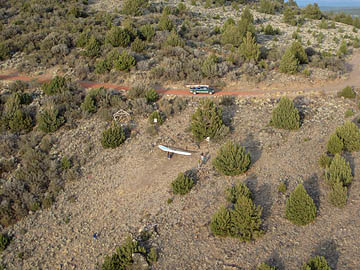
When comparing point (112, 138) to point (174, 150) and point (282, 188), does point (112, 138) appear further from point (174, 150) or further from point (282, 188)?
point (282, 188)

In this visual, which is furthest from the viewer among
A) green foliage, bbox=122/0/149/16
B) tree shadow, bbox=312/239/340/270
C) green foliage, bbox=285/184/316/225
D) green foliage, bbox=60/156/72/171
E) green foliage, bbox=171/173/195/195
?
green foliage, bbox=122/0/149/16

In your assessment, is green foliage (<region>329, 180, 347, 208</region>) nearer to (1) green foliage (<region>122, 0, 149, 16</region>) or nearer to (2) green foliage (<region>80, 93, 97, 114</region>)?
(2) green foliage (<region>80, 93, 97, 114</region>)

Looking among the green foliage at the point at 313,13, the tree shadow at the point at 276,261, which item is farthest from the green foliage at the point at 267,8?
the tree shadow at the point at 276,261

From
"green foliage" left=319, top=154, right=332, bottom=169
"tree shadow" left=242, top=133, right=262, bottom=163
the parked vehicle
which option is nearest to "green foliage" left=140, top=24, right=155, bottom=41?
the parked vehicle

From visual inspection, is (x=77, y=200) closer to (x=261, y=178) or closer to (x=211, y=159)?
(x=211, y=159)

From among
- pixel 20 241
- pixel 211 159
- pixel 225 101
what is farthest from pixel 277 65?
pixel 20 241

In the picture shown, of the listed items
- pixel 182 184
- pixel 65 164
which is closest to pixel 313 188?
pixel 182 184
